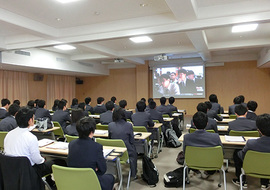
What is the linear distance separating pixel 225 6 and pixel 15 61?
686 cm

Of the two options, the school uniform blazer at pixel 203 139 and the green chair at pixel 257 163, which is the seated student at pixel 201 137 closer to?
the school uniform blazer at pixel 203 139

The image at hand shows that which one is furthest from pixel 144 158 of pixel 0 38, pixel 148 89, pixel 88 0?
pixel 148 89

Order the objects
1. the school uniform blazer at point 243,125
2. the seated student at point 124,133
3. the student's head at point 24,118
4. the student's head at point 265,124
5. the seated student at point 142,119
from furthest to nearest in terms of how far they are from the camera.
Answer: the seated student at point 142,119, the school uniform blazer at point 243,125, the seated student at point 124,133, the student's head at point 265,124, the student's head at point 24,118

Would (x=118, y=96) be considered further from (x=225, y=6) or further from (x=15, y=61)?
(x=225, y=6)

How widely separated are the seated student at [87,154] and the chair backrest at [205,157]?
109cm

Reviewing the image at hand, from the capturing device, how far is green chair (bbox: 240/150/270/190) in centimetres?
220

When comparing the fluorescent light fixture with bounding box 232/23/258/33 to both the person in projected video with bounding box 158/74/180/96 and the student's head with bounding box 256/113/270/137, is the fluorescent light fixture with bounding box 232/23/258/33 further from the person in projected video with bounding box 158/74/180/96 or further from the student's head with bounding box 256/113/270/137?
the person in projected video with bounding box 158/74/180/96

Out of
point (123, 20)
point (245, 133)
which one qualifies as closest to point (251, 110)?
point (245, 133)

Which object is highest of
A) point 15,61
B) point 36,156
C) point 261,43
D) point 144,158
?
point 261,43

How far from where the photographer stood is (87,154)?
6.34 ft

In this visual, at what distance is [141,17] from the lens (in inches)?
187

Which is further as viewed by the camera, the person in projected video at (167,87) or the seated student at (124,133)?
the person in projected video at (167,87)

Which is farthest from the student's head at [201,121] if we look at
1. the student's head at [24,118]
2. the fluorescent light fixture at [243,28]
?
the fluorescent light fixture at [243,28]

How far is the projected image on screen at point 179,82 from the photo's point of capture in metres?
10.4
